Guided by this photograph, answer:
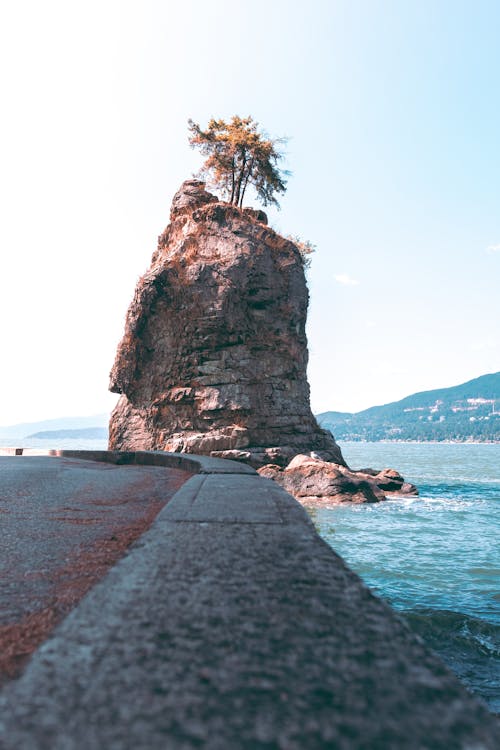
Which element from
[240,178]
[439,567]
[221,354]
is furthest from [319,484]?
[240,178]

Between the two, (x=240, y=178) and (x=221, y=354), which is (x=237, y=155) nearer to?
(x=240, y=178)

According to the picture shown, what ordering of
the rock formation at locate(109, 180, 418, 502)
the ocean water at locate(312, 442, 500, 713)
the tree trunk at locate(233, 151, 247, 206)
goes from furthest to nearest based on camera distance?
1. the tree trunk at locate(233, 151, 247, 206)
2. the rock formation at locate(109, 180, 418, 502)
3. the ocean water at locate(312, 442, 500, 713)

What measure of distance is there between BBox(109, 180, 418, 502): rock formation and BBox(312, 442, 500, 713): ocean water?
3.61 metres

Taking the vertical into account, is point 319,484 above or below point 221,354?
below

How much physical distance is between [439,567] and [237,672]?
865 cm

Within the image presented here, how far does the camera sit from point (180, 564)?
5.07 feet

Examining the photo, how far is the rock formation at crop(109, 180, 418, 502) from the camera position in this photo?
17.6 meters

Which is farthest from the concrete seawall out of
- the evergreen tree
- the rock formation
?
the evergreen tree

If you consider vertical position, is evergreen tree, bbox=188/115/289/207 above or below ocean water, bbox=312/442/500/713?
above

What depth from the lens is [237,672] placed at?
90cm

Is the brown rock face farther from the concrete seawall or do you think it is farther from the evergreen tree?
the concrete seawall

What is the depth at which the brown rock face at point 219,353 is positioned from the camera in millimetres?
17594

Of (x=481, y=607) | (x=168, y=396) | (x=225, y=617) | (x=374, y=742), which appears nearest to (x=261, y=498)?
(x=225, y=617)

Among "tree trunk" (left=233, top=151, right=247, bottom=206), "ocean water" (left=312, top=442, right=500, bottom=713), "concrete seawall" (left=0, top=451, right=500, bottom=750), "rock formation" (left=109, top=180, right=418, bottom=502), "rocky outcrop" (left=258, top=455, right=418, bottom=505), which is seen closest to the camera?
"concrete seawall" (left=0, top=451, right=500, bottom=750)
